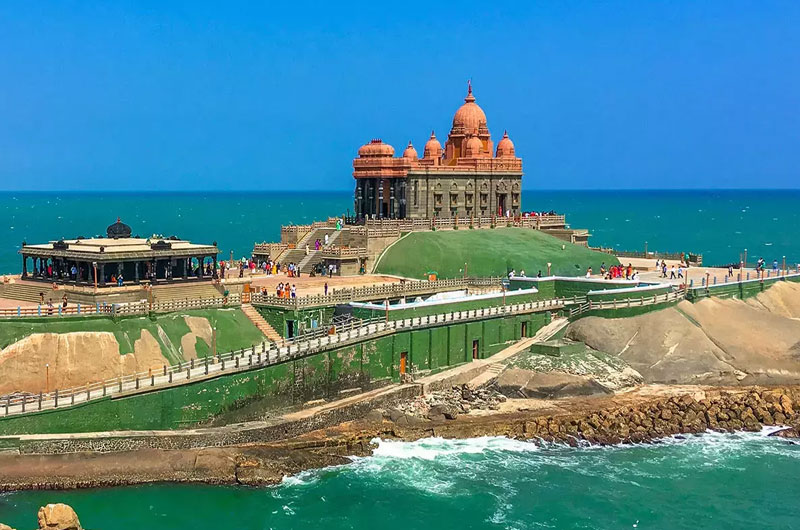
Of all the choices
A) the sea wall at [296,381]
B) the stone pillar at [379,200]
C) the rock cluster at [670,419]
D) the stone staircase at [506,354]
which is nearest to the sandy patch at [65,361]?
the sea wall at [296,381]

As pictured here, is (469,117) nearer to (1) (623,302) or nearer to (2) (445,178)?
(2) (445,178)

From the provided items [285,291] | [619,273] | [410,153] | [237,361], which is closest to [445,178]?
[410,153]

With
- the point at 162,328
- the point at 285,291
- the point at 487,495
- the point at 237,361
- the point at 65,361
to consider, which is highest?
the point at 285,291

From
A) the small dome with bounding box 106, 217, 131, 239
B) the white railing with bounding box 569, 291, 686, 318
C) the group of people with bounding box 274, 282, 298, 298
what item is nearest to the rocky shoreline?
the white railing with bounding box 569, 291, 686, 318

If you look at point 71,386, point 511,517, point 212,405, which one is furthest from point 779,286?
point 71,386

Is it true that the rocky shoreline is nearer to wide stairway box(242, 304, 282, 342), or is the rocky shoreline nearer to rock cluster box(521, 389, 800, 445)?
rock cluster box(521, 389, 800, 445)

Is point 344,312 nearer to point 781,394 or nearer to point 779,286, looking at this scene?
point 781,394

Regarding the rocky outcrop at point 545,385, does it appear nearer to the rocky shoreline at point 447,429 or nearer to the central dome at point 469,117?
the rocky shoreline at point 447,429
